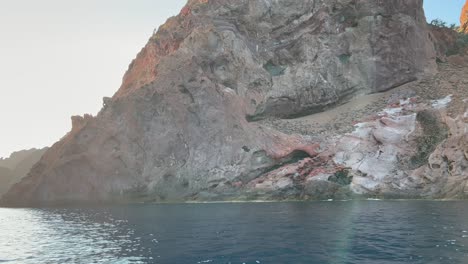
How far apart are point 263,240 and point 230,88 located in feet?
150

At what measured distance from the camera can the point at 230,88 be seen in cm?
6481

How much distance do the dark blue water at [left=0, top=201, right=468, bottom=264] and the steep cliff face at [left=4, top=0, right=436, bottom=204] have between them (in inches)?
1109

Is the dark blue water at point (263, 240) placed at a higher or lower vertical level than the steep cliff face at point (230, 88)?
lower

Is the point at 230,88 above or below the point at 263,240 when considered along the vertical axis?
above

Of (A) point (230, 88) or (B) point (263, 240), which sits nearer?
(B) point (263, 240)

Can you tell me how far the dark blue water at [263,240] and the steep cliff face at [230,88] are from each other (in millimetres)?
28173

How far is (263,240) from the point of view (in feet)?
69.7

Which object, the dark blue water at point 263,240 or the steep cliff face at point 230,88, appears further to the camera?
the steep cliff face at point 230,88

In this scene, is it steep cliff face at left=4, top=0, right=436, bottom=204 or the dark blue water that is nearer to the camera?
the dark blue water

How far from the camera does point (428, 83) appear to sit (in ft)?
197

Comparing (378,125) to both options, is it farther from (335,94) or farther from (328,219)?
(328,219)

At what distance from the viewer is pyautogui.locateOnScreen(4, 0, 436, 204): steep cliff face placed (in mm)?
60594

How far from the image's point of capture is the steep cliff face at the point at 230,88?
6059 centimetres

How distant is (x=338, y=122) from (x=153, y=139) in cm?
3113
